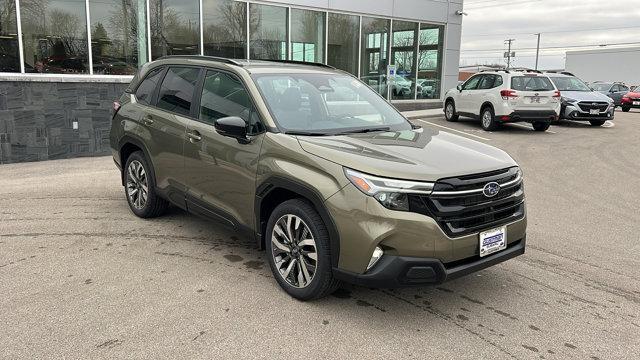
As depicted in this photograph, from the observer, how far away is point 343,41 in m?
17.3

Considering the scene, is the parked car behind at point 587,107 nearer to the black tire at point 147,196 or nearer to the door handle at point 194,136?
the black tire at point 147,196

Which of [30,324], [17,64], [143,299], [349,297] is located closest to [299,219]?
[349,297]

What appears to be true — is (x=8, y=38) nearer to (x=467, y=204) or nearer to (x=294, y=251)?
(x=294, y=251)

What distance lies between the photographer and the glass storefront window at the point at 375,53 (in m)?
17.9

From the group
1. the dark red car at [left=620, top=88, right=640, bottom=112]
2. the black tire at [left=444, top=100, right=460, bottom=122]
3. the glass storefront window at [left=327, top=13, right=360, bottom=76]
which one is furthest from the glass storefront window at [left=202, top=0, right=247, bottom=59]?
the dark red car at [left=620, top=88, right=640, bottom=112]

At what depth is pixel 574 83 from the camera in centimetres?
1734

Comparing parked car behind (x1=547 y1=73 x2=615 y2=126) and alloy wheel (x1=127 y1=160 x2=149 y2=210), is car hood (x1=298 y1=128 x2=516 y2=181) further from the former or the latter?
parked car behind (x1=547 y1=73 x2=615 y2=126)

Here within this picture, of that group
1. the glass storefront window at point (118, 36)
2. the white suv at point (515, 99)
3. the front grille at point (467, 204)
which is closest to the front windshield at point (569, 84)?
the white suv at point (515, 99)

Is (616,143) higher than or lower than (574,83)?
lower

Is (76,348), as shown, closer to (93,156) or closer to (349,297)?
(349,297)

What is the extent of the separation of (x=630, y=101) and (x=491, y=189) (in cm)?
2644

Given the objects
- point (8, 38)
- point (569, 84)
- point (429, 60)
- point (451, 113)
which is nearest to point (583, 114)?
point (569, 84)

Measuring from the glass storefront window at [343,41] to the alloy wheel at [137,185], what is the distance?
11983 mm

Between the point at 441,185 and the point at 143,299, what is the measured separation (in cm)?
230
